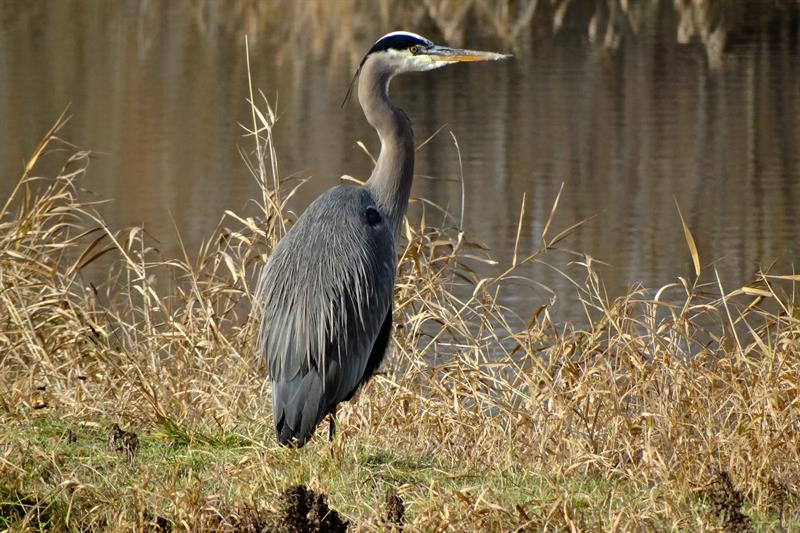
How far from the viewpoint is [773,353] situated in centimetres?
495

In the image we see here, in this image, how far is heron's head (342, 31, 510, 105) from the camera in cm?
514

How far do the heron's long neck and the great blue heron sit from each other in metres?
0.02

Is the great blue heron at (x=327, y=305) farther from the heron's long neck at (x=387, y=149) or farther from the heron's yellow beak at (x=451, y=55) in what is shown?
the heron's yellow beak at (x=451, y=55)

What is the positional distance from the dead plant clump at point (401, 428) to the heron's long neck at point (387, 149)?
0.61m

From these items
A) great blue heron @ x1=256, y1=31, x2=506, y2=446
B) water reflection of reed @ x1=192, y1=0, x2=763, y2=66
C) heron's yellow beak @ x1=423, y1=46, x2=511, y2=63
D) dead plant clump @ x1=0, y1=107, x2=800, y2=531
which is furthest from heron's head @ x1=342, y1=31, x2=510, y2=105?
water reflection of reed @ x1=192, y1=0, x2=763, y2=66

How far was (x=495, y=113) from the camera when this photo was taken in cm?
1497

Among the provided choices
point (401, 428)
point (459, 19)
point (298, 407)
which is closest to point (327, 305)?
point (298, 407)

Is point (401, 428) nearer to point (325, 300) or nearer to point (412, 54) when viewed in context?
point (325, 300)

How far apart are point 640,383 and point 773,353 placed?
20.1 inches

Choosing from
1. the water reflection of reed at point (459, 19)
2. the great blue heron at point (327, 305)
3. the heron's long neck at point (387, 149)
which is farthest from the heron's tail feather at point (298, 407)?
the water reflection of reed at point (459, 19)

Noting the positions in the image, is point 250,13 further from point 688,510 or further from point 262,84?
point 688,510

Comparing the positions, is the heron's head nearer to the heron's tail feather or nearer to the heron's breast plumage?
the heron's breast plumage

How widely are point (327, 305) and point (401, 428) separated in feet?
2.47

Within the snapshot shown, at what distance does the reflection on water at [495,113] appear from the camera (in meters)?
10.5
